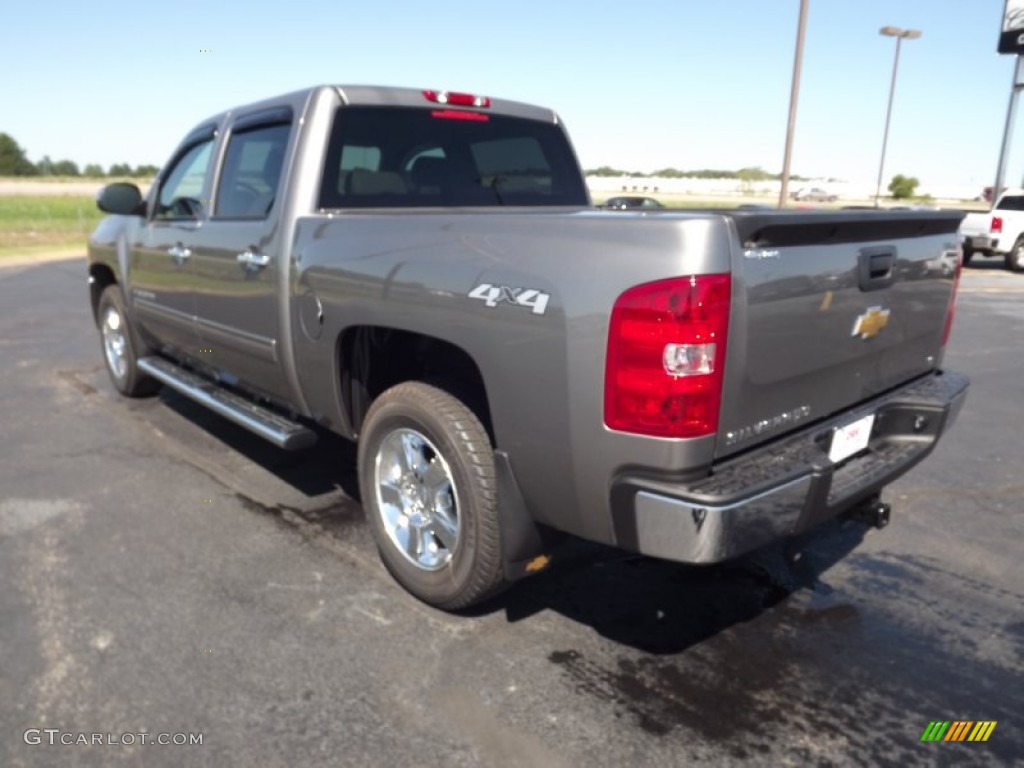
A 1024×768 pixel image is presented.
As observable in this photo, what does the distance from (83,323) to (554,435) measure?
8.95 meters

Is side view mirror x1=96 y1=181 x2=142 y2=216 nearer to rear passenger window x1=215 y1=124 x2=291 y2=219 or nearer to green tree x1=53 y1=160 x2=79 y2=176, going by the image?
rear passenger window x1=215 y1=124 x2=291 y2=219

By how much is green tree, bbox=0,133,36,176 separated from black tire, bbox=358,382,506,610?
143 m

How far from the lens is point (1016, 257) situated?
18047 mm

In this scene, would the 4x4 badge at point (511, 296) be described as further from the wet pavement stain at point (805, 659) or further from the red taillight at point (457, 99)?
the red taillight at point (457, 99)

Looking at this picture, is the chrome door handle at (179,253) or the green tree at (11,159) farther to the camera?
the green tree at (11,159)

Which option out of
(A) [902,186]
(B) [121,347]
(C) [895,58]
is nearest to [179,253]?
(B) [121,347]

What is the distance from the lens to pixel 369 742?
2.35 meters

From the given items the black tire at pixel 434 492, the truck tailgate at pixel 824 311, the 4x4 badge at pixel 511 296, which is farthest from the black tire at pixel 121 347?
the truck tailgate at pixel 824 311

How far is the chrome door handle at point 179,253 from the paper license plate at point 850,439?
3.50 metres

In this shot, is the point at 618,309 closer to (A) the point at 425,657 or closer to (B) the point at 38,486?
(A) the point at 425,657

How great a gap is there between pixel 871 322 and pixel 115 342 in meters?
5.50

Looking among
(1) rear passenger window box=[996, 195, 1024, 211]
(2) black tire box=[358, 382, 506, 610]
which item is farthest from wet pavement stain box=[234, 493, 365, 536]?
(1) rear passenger window box=[996, 195, 1024, 211]

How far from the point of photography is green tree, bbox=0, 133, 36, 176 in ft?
395

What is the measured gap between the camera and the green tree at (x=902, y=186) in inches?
2881
